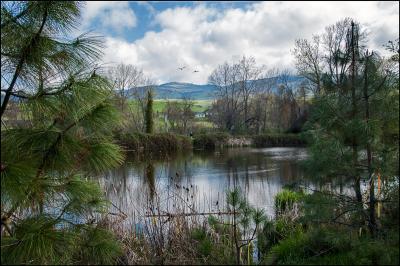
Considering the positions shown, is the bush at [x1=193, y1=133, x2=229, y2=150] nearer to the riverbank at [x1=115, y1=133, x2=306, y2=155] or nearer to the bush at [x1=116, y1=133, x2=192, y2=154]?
the riverbank at [x1=115, y1=133, x2=306, y2=155]

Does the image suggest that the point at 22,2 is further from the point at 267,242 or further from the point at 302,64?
the point at 302,64

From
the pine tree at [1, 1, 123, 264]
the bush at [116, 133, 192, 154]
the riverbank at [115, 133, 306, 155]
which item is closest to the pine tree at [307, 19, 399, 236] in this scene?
the pine tree at [1, 1, 123, 264]

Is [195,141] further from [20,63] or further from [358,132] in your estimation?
[20,63]

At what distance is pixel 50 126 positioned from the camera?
3.20m

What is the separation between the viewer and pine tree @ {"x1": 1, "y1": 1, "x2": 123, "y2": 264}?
9.93 ft

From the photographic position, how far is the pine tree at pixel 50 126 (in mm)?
3027

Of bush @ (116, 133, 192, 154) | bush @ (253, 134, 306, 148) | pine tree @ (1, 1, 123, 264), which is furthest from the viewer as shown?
bush @ (253, 134, 306, 148)

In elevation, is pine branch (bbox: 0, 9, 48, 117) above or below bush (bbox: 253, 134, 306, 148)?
above

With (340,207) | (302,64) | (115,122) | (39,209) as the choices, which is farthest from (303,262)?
(302,64)

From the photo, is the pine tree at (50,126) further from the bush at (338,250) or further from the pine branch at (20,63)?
the bush at (338,250)

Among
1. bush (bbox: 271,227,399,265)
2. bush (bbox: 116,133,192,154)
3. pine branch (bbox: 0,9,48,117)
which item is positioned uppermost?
pine branch (bbox: 0,9,48,117)

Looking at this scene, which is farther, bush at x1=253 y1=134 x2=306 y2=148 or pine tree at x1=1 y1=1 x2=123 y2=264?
bush at x1=253 y1=134 x2=306 y2=148

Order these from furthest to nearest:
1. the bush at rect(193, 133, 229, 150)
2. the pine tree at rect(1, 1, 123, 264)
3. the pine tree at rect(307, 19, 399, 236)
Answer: the bush at rect(193, 133, 229, 150) → the pine tree at rect(307, 19, 399, 236) → the pine tree at rect(1, 1, 123, 264)

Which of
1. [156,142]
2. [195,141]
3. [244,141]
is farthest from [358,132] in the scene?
[244,141]
